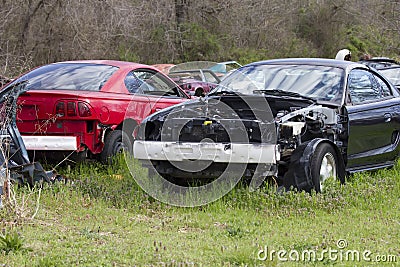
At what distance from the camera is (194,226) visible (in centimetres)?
642

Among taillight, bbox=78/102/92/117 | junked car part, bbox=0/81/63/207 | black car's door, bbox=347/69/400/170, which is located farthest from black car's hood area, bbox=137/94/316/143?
junked car part, bbox=0/81/63/207

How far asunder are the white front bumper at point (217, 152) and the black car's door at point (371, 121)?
1.51 meters

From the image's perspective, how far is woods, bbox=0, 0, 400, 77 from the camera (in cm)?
2659

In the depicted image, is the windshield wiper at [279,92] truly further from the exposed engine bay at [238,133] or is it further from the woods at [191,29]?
the woods at [191,29]

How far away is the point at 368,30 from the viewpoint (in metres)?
37.5

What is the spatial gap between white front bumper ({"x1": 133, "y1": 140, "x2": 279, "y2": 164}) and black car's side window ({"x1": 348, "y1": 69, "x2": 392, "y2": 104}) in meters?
1.86

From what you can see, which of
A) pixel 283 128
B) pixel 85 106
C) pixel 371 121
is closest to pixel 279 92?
pixel 283 128

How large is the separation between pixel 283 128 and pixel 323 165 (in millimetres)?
602

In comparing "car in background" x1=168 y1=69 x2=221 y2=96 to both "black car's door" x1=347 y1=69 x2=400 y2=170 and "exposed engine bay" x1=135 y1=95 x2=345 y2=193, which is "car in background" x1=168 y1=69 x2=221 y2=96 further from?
"exposed engine bay" x1=135 y1=95 x2=345 y2=193

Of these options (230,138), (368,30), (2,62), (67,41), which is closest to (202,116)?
(230,138)

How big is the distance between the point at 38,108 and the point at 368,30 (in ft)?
103

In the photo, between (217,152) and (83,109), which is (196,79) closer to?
(83,109)

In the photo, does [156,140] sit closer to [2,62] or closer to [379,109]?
[379,109]

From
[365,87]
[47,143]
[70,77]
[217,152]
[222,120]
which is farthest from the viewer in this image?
[70,77]
